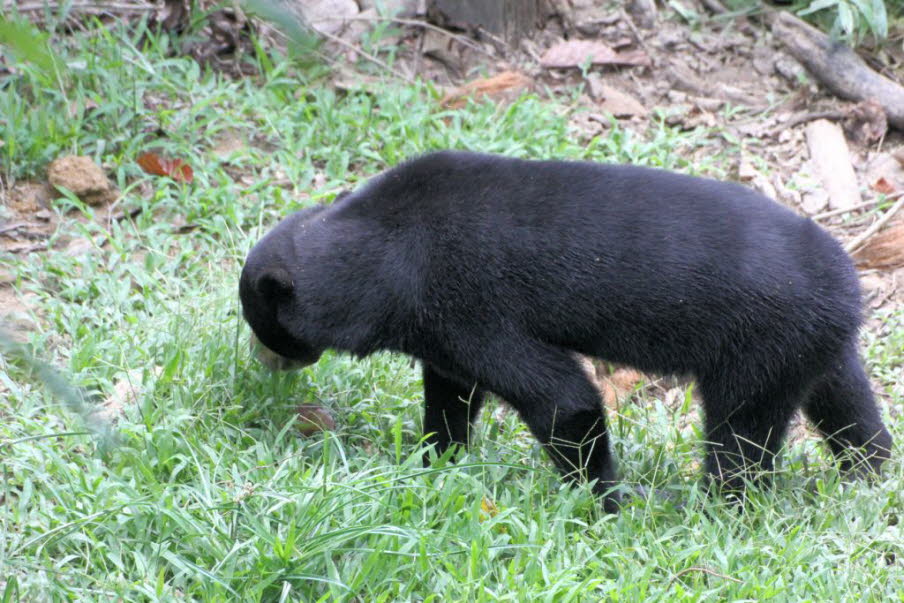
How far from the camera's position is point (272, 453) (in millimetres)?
4035

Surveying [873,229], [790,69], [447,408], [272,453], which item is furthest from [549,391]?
[790,69]

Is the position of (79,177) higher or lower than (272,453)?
higher

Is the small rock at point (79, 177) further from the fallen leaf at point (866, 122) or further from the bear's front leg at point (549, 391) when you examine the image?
the fallen leaf at point (866, 122)

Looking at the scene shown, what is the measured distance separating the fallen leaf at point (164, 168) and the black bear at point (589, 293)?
240cm

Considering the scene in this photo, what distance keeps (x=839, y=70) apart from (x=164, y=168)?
4.65 meters

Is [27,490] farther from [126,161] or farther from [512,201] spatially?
[126,161]

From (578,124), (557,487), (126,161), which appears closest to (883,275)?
(578,124)

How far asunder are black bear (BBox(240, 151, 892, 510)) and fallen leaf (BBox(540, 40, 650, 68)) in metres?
3.82

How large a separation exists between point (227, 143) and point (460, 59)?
2052mm

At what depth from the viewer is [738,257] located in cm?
366

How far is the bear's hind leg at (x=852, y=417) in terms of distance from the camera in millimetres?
4191

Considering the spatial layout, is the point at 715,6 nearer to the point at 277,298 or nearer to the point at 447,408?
the point at 447,408

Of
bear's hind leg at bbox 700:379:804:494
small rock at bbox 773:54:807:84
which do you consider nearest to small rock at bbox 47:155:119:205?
bear's hind leg at bbox 700:379:804:494

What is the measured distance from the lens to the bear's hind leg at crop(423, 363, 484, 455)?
14.1 feet
